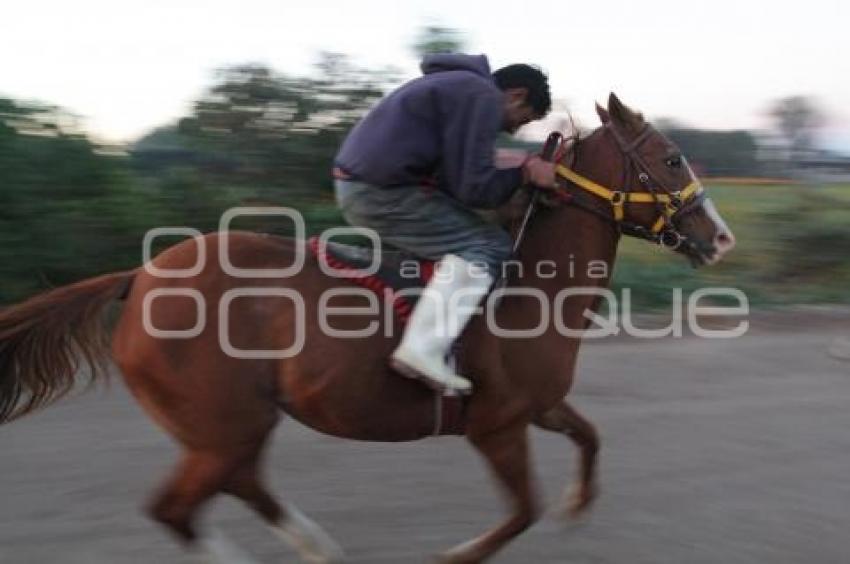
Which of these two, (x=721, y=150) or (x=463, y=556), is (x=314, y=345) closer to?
(x=463, y=556)

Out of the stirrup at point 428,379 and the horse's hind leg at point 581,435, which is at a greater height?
the stirrup at point 428,379

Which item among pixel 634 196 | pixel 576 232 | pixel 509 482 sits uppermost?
pixel 634 196

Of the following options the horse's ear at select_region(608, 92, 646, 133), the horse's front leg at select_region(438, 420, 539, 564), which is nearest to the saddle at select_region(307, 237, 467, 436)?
the horse's front leg at select_region(438, 420, 539, 564)

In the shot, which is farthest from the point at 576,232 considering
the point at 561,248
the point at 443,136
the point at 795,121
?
the point at 795,121

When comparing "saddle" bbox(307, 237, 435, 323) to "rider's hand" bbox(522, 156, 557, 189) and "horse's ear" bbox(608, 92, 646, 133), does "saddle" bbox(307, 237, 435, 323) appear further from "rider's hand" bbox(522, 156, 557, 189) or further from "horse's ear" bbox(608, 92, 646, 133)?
"horse's ear" bbox(608, 92, 646, 133)

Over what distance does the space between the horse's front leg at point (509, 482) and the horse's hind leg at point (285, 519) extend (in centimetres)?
51

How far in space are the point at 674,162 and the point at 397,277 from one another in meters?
1.27

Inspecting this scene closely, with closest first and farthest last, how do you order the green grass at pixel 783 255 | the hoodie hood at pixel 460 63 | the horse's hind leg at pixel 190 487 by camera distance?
the horse's hind leg at pixel 190 487 < the hoodie hood at pixel 460 63 < the green grass at pixel 783 255

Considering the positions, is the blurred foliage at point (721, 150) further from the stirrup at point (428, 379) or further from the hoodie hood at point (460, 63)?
the stirrup at point (428, 379)

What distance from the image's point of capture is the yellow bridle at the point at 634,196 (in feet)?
13.4

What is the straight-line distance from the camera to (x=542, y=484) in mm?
5105

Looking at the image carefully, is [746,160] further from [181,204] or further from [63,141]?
[63,141]

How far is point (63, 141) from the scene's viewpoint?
7973 mm

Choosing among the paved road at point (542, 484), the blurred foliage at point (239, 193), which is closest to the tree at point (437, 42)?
the blurred foliage at point (239, 193)
